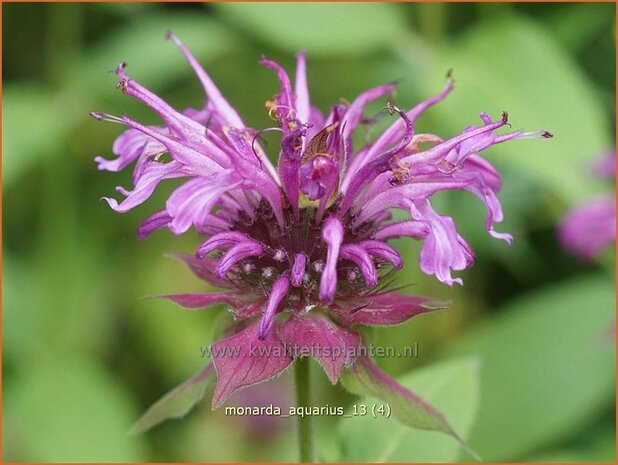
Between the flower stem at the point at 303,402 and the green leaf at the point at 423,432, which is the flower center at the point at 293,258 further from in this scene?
the green leaf at the point at 423,432

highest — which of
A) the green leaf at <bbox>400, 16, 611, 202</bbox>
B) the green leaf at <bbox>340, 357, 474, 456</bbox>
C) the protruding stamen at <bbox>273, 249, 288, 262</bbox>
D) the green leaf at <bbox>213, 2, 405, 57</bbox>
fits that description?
the green leaf at <bbox>213, 2, 405, 57</bbox>

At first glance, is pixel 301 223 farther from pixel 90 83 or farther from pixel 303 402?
pixel 90 83

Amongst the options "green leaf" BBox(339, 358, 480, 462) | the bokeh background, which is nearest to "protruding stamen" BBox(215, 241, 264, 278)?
"green leaf" BBox(339, 358, 480, 462)

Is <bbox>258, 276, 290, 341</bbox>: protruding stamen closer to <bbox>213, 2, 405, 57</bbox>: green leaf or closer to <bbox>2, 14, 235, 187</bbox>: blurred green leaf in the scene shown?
<bbox>213, 2, 405, 57</bbox>: green leaf

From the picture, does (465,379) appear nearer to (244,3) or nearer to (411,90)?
(411,90)

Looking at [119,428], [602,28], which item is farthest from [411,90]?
[119,428]

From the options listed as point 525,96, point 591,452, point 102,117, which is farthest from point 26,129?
point 591,452

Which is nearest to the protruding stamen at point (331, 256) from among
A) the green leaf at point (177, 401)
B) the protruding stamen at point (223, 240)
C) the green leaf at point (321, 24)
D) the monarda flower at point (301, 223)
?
the monarda flower at point (301, 223)
